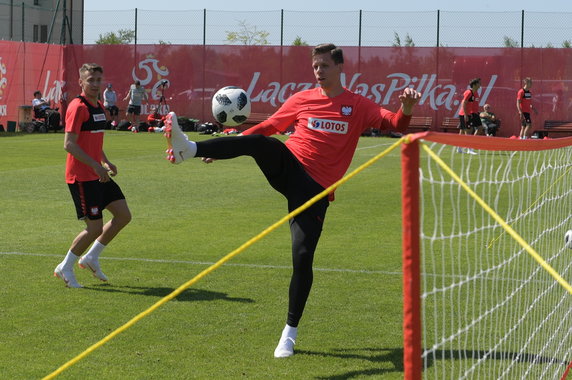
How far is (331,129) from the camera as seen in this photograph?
6.93m

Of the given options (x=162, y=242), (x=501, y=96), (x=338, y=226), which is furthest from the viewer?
(x=501, y=96)

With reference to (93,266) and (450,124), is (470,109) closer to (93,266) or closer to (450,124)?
(450,124)

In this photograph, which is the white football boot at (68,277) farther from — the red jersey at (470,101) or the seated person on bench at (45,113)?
the seated person on bench at (45,113)

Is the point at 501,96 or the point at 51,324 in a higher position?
the point at 501,96

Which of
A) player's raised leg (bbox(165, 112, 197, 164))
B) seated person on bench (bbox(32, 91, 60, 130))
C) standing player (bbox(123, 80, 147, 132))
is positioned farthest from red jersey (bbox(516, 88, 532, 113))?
player's raised leg (bbox(165, 112, 197, 164))

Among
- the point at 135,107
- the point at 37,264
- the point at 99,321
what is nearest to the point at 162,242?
the point at 37,264

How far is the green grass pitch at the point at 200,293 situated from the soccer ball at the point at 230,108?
1526 mm

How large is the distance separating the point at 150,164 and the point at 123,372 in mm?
15794

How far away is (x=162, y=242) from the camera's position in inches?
446

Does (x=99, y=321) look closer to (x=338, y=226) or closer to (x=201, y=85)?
(x=338, y=226)

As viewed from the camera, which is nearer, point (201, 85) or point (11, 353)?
point (11, 353)

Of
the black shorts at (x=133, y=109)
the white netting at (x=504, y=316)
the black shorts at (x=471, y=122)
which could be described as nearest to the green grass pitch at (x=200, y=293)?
the white netting at (x=504, y=316)

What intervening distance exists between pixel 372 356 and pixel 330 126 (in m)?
1.64

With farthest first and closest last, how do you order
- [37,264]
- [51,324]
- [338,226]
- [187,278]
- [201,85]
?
1. [201,85]
2. [338,226]
3. [37,264]
4. [187,278]
5. [51,324]
